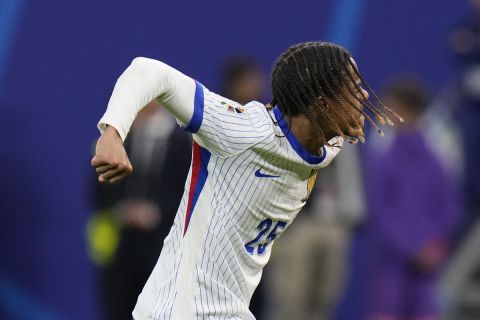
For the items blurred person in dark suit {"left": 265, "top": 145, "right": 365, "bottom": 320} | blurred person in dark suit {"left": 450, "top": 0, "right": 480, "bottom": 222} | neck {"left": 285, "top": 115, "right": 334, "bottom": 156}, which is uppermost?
neck {"left": 285, "top": 115, "right": 334, "bottom": 156}

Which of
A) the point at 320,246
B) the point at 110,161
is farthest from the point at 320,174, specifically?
the point at 110,161

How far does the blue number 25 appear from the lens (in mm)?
4395

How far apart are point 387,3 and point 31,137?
3.06 metres

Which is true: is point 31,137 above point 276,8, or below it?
below

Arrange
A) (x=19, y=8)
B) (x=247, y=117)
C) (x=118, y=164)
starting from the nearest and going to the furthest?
(x=118, y=164)
(x=247, y=117)
(x=19, y=8)

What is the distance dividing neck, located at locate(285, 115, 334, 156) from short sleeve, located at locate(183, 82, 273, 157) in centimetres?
8

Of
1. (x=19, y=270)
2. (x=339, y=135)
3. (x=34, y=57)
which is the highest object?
A: (x=339, y=135)

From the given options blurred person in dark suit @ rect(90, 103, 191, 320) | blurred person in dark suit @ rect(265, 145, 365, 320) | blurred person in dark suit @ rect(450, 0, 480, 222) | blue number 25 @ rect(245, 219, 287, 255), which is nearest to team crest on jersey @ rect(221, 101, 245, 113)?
blue number 25 @ rect(245, 219, 287, 255)

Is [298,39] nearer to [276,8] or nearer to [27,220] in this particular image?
[276,8]

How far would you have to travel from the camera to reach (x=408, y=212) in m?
9.09

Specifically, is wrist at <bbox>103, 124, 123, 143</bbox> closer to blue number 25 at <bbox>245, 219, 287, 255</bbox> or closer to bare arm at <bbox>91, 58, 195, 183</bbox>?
bare arm at <bbox>91, 58, 195, 183</bbox>

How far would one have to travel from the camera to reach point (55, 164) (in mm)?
9961

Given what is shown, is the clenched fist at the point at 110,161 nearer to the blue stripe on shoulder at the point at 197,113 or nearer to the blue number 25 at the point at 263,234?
the blue stripe on shoulder at the point at 197,113

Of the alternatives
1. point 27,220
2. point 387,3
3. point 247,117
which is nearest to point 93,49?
point 27,220
